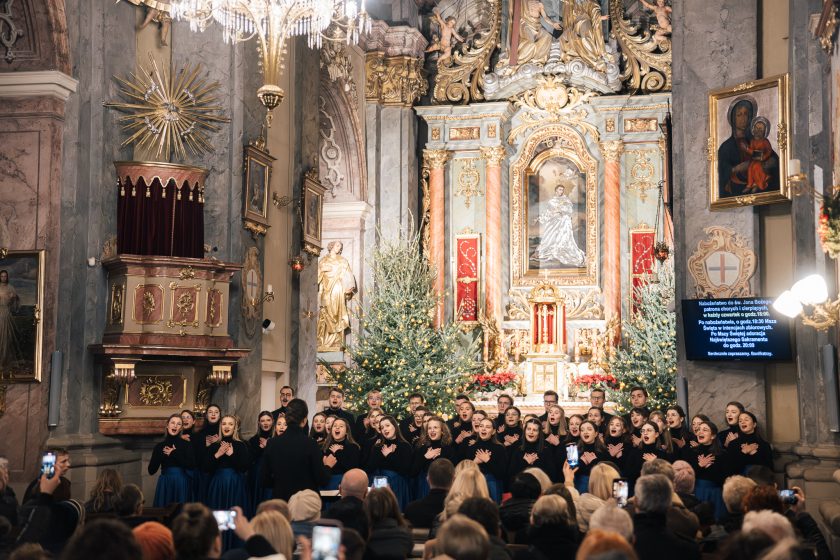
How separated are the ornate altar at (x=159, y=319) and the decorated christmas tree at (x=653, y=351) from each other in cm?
811

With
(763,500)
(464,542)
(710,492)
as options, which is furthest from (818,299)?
(464,542)

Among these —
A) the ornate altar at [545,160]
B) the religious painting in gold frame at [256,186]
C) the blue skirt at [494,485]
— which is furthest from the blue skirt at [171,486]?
the ornate altar at [545,160]

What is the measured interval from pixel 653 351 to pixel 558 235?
490 centimetres

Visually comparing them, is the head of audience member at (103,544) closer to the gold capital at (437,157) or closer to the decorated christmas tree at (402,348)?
the decorated christmas tree at (402,348)

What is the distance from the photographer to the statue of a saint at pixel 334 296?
72.1 feet

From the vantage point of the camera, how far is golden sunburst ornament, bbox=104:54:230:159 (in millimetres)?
13508

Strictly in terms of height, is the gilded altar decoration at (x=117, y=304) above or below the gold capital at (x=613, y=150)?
below

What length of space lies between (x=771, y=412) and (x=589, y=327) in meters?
10.3

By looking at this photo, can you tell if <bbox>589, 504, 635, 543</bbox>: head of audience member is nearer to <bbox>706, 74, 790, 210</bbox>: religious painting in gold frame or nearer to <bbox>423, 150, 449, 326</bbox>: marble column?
<bbox>706, 74, 790, 210</bbox>: religious painting in gold frame

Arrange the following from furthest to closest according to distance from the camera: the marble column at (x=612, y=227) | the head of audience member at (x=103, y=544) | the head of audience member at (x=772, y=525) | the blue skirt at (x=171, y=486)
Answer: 1. the marble column at (x=612, y=227)
2. the blue skirt at (x=171, y=486)
3. the head of audience member at (x=772, y=525)
4. the head of audience member at (x=103, y=544)

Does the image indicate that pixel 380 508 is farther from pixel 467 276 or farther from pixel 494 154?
pixel 494 154

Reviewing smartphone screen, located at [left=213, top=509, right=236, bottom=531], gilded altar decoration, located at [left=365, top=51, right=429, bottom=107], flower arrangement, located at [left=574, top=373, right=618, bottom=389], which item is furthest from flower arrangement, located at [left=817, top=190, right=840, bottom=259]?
gilded altar decoration, located at [left=365, top=51, right=429, bottom=107]

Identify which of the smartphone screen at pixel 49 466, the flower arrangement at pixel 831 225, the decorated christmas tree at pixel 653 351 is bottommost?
the smartphone screen at pixel 49 466

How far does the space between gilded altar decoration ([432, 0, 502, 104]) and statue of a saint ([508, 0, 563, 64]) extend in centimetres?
56
